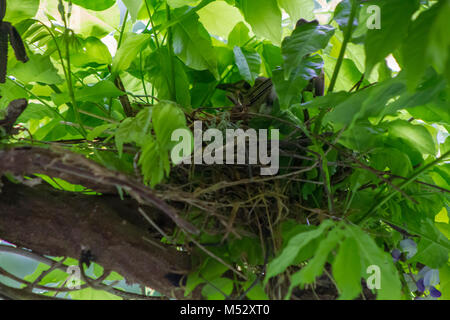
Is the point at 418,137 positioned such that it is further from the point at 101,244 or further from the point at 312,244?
the point at 101,244

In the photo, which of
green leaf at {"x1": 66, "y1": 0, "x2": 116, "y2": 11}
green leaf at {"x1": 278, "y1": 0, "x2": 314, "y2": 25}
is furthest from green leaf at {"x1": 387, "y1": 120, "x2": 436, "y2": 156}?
green leaf at {"x1": 66, "y1": 0, "x2": 116, "y2": 11}

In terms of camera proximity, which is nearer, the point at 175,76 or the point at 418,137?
the point at 418,137

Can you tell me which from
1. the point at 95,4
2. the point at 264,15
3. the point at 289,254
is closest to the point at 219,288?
the point at 289,254

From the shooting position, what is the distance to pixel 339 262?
1.02 feet

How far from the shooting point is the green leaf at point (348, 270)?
305mm

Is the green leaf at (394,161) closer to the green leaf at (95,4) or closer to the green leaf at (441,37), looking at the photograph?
the green leaf at (441,37)

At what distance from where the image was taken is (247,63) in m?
0.58

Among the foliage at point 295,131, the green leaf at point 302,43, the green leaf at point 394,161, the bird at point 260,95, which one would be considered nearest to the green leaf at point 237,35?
the foliage at point 295,131

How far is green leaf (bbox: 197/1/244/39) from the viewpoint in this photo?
0.65 metres

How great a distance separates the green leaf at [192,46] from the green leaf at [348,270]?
0.34m

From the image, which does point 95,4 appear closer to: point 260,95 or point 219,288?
point 260,95

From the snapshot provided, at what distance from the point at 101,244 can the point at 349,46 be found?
44cm
